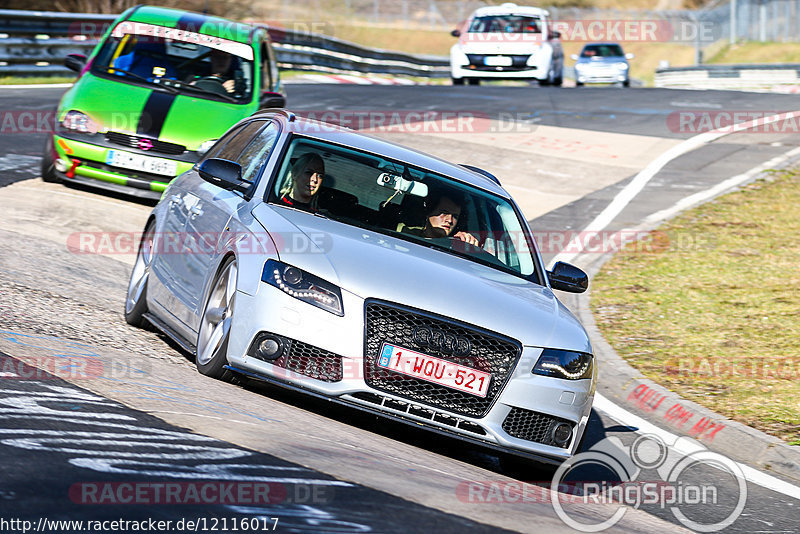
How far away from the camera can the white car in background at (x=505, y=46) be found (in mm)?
26844

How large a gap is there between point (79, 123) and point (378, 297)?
6601mm

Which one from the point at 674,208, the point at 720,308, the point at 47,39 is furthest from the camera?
the point at 47,39

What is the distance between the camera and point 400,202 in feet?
22.9

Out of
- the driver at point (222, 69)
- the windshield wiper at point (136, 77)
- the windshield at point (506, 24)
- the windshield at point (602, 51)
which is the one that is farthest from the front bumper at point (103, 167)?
the windshield at point (602, 51)

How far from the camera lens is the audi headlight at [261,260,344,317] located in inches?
222

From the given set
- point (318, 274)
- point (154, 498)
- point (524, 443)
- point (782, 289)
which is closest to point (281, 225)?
point (318, 274)

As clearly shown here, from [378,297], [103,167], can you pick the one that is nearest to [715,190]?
[103,167]

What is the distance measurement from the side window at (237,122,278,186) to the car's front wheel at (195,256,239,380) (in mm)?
873

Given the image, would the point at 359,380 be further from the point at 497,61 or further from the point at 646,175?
the point at 497,61

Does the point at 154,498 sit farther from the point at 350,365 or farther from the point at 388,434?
the point at 388,434

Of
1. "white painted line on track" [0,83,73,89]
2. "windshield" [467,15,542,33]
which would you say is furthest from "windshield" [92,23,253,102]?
"windshield" [467,15,542,33]

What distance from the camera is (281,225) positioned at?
6234 mm

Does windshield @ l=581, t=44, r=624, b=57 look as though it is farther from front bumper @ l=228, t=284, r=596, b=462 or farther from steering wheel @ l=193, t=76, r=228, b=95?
front bumper @ l=228, t=284, r=596, b=462

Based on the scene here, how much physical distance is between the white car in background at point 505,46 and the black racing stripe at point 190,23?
14391 mm
